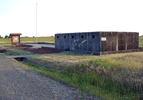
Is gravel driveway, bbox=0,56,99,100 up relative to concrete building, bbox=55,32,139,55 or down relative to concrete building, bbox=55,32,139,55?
down

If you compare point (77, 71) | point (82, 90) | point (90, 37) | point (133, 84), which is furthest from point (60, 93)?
point (90, 37)

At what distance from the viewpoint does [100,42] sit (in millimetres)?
19109

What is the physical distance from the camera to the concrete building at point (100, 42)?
19.4 m

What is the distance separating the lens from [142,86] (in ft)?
26.8

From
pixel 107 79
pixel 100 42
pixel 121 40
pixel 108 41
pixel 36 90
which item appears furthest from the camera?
pixel 121 40

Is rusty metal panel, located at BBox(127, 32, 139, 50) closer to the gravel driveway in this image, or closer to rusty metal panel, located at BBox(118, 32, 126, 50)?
rusty metal panel, located at BBox(118, 32, 126, 50)

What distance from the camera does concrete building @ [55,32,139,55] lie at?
19.4m

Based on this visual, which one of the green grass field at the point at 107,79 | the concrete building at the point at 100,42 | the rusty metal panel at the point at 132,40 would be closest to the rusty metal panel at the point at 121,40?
the concrete building at the point at 100,42

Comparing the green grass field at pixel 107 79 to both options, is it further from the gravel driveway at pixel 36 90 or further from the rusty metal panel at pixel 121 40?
the rusty metal panel at pixel 121 40

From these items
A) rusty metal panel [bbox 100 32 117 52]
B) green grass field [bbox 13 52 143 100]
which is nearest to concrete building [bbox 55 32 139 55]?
rusty metal panel [bbox 100 32 117 52]

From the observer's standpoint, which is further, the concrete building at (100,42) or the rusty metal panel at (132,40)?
the rusty metal panel at (132,40)

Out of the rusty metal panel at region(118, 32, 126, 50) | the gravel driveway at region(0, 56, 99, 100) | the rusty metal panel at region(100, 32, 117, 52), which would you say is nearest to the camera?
the gravel driveway at region(0, 56, 99, 100)

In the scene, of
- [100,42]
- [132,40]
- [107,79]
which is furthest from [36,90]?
[132,40]

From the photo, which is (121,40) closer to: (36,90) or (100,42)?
(100,42)
